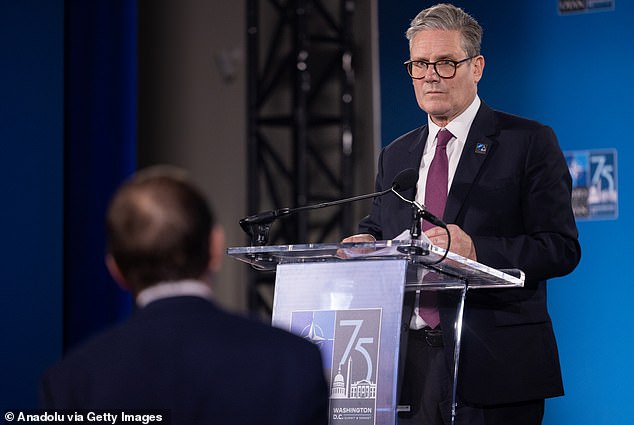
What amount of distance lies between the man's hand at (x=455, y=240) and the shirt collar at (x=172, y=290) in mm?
973

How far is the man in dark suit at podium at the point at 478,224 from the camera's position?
7.63 ft

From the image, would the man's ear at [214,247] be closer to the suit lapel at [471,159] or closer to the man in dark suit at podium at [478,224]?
the man in dark suit at podium at [478,224]

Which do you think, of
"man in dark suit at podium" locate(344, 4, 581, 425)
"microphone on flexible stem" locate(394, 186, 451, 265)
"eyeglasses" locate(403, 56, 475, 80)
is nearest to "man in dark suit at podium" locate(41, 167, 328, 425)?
"microphone on flexible stem" locate(394, 186, 451, 265)

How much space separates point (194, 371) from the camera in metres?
1.38

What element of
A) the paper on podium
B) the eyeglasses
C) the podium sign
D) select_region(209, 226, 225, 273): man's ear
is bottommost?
the podium sign

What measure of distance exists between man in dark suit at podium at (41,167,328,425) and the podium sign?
0.73 m

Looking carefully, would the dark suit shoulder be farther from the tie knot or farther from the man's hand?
the man's hand

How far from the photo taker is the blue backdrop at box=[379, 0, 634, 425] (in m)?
4.57

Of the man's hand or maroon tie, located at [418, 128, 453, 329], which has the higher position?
maroon tie, located at [418, 128, 453, 329]

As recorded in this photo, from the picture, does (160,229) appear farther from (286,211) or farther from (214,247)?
(286,211)

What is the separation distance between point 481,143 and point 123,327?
4.85ft

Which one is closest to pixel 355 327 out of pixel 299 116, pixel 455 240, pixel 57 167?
pixel 455 240

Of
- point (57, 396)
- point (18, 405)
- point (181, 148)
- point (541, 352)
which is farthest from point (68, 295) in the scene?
point (57, 396)

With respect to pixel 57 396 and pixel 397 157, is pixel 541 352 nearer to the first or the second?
pixel 397 157
